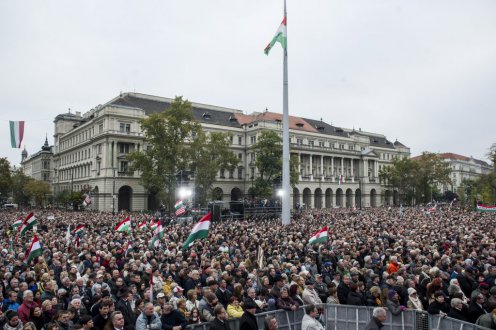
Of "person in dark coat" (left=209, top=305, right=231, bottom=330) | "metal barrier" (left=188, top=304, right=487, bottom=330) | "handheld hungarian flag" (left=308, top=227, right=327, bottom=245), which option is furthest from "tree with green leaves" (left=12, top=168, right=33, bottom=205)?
"person in dark coat" (left=209, top=305, right=231, bottom=330)

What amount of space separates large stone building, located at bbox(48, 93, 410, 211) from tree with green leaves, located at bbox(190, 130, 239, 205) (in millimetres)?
13446

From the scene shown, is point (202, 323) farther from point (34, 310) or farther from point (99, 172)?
point (99, 172)

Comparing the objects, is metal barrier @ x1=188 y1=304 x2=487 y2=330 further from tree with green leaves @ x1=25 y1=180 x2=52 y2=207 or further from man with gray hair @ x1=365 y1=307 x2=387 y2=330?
tree with green leaves @ x1=25 y1=180 x2=52 y2=207

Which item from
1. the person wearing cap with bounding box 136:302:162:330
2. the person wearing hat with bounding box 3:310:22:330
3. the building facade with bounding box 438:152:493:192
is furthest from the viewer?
the building facade with bounding box 438:152:493:192

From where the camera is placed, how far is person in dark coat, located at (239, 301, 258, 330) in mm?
7156

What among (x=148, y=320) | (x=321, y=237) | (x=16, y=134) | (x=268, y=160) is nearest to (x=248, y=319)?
(x=148, y=320)

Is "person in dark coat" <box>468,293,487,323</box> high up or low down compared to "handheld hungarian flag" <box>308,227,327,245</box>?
down

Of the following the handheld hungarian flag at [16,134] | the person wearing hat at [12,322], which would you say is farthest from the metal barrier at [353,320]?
the handheld hungarian flag at [16,134]

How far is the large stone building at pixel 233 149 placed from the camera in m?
58.8

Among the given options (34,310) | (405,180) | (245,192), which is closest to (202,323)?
(34,310)

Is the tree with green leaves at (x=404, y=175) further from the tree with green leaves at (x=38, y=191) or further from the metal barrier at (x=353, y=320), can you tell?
the metal barrier at (x=353, y=320)

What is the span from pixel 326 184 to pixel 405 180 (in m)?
15.7

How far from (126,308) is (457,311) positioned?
254 inches

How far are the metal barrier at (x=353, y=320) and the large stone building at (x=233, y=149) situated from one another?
168ft
